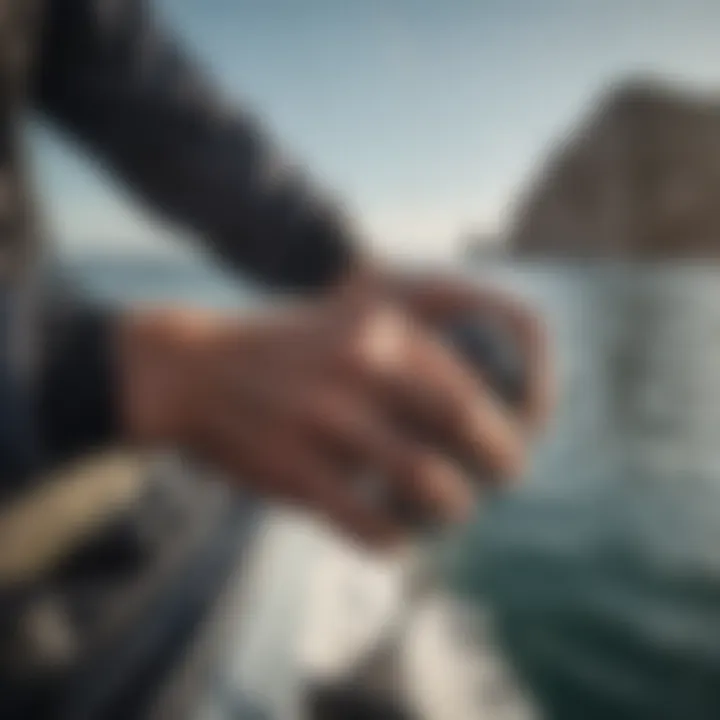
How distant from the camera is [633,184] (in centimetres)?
42

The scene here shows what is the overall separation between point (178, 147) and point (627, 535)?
0.25 meters

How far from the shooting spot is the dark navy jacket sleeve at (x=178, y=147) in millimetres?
315

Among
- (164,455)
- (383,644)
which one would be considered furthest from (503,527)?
(164,455)

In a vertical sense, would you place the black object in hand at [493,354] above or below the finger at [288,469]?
above

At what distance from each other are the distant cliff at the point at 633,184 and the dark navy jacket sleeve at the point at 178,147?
0.11m

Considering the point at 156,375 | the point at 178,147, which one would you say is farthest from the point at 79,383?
the point at 178,147

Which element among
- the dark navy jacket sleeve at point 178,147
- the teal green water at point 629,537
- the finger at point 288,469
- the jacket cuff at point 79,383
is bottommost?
the teal green water at point 629,537

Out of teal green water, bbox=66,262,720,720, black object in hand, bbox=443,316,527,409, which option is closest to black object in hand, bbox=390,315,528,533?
black object in hand, bbox=443,316,527,409

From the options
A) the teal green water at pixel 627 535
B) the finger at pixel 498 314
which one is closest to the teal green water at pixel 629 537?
the teal green water at pixel 627 535

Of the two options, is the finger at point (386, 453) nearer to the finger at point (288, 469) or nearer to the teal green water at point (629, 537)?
the finger at point (288, 469)

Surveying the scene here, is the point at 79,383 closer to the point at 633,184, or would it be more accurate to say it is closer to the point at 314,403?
the point at 314,403

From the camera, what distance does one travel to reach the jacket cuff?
0.62 ft

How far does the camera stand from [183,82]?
0.33 meters

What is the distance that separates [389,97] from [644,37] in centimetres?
12
